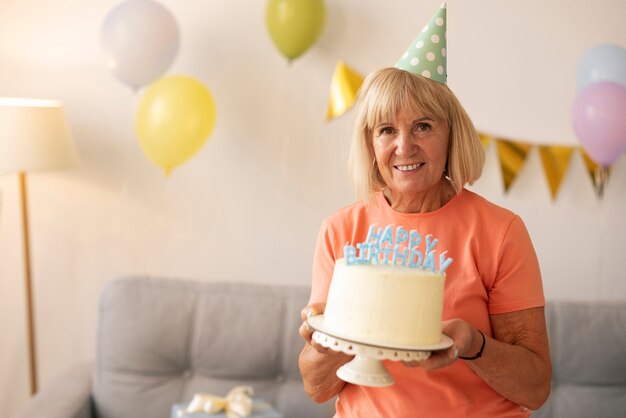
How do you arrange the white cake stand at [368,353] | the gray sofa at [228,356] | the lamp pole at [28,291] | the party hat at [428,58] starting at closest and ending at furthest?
the white cake stand at [368,353]
the party hat at [428,58]
the gray sofa at [228,356]
the lamp pole at [28,291]

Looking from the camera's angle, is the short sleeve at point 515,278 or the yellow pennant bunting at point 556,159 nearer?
the short sleeve at point 515,278

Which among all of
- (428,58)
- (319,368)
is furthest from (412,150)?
(319,368)

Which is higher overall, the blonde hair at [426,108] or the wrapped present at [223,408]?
the blonde hair at [426,108]

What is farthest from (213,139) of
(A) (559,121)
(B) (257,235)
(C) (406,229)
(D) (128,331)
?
(C) (406,229)

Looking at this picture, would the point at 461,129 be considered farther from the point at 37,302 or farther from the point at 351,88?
the point at 37,302

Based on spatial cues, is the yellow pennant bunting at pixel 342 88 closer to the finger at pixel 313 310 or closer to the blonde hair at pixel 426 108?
the blonde hair at pixel 426 108

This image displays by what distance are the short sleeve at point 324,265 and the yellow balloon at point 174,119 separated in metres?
1.33

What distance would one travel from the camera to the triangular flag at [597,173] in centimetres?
310

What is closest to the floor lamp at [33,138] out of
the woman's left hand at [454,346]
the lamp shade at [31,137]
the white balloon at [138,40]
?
the lamp shade at [31,137]

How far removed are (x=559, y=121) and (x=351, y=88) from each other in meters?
0.82

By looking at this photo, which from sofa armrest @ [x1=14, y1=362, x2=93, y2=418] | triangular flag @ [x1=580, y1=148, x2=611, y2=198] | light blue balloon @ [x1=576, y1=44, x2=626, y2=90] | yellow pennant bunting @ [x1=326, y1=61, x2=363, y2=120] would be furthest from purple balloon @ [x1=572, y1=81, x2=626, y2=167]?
sofa armrest @ [x1=14, y1=362, x2=93, y2=418]

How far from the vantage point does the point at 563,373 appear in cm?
262

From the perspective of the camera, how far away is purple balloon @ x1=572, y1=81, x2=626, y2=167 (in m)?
2.70

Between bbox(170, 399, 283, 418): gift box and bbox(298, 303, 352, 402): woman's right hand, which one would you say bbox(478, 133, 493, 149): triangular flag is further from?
bbox(298, 303, 352, 402): woman's right hand
